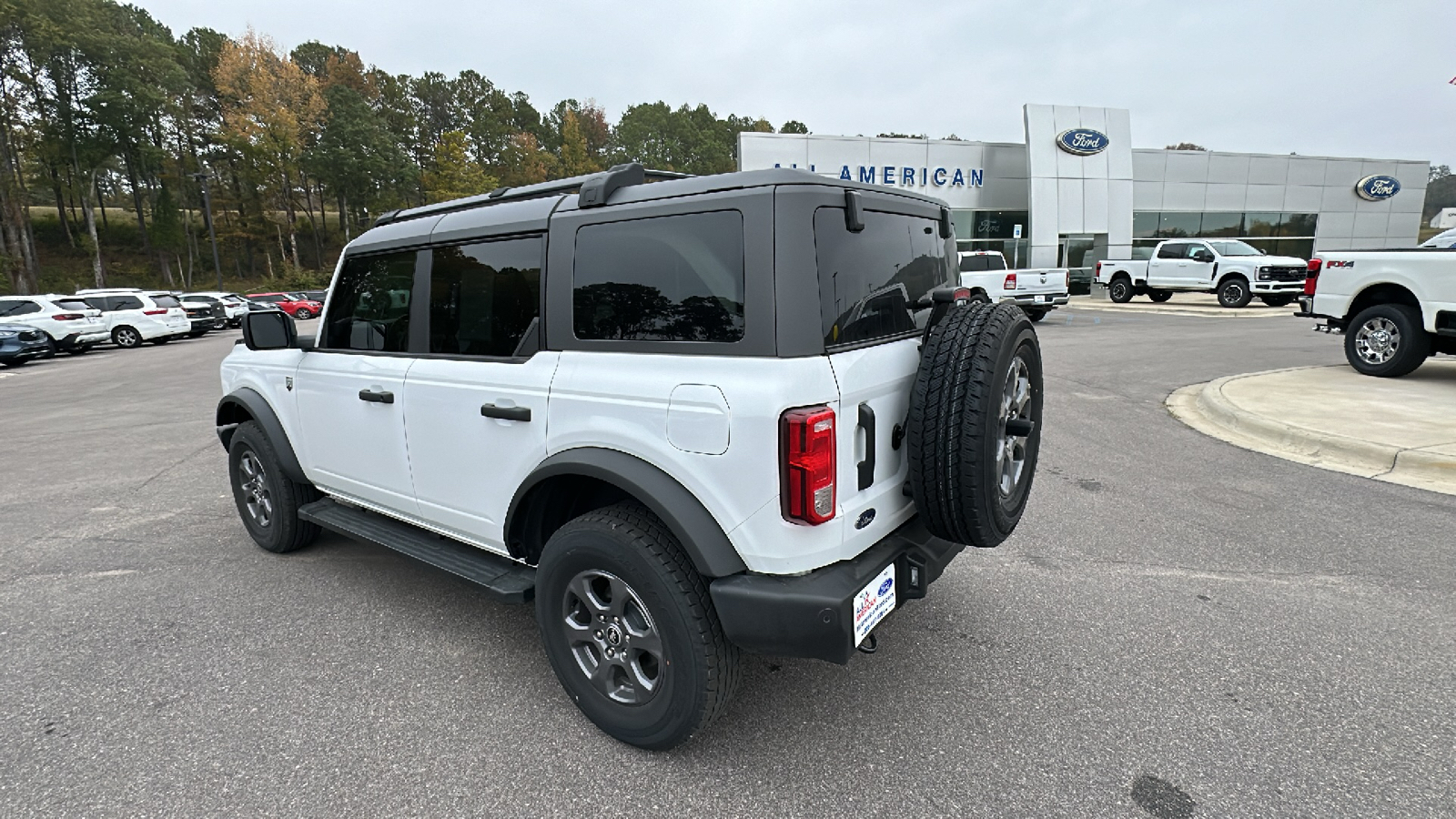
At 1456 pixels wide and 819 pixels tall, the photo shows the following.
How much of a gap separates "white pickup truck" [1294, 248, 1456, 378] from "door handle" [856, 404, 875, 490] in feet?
29.3

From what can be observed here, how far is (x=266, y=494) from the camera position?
13.7 ft

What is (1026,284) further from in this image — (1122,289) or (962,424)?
(962,424)

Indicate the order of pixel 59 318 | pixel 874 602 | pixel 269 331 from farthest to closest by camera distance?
pixel 59 318 < pixel 269 331 < pixel 874 602

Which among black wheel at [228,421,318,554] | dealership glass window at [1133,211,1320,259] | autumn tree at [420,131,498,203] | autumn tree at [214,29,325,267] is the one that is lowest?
black wheel at [228,421,318,554]

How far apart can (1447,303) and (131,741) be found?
1129 centimetres

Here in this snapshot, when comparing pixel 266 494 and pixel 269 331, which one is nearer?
pixel 269 331

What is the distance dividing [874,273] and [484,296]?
1589 mm

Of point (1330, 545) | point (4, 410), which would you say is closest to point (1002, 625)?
point (1330, 545)

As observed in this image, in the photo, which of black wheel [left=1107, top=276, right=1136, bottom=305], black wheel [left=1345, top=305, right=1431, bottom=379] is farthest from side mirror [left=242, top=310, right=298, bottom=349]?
black wheel [left=1107, top=276, right=1136, bottom=305]

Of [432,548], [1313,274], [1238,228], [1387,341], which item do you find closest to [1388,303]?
[1387,341]

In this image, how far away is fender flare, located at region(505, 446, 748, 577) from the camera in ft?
6.86

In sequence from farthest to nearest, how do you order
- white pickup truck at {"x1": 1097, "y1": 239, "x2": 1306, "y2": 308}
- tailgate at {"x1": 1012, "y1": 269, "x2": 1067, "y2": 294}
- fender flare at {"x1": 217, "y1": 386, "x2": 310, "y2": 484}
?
white pickup truck at {"x1": 1097, "y1": 239, "x2": 1306, "y2": 308} → tailgate at {"x1": 1012, "y1": 269, "x2": 1067, "y2": 294} → fender flare at {"x1": 217, "y1": 386, "x2": 310, "y2": 484}

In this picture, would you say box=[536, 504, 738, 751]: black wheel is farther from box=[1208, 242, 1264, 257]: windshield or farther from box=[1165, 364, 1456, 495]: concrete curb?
box=[1208, 242, 1264, 257]: windshield

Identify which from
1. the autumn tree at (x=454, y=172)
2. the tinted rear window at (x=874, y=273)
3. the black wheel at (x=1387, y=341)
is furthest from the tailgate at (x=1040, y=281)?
the autumn tree at (x=454, y=172)
